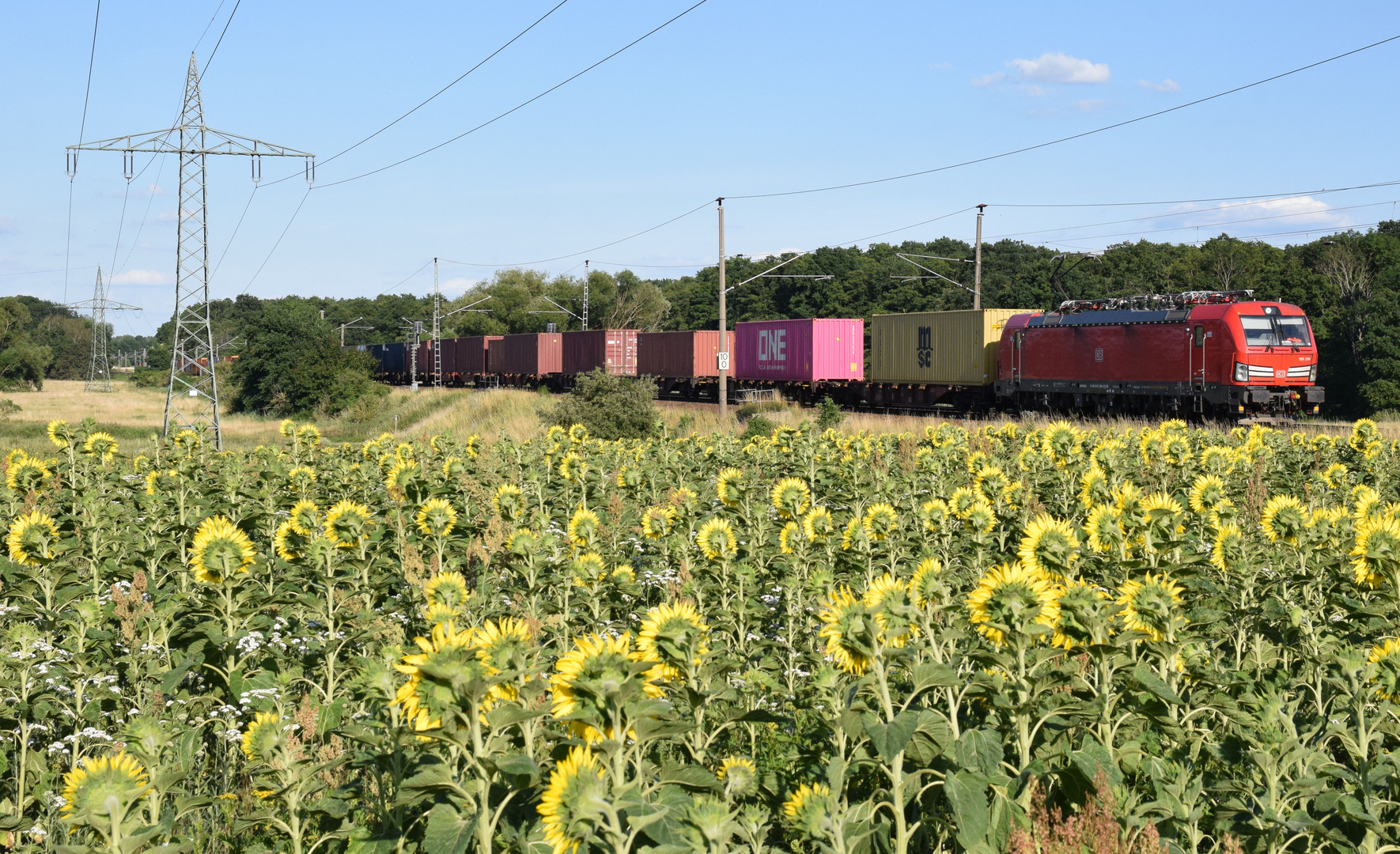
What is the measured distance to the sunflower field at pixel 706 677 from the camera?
2729mm

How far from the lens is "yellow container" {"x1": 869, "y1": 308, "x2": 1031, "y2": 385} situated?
33094mm

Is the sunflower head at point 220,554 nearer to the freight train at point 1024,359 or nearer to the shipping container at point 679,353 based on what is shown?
the freight train at point 1024,359

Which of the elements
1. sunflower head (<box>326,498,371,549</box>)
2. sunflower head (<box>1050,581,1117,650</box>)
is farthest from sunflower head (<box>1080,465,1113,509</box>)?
sunflower head (<box>326,498,371,549</box>)

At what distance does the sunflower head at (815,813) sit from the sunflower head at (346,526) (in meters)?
3.69

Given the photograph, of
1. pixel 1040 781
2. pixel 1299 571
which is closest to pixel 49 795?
pixel 1040 781

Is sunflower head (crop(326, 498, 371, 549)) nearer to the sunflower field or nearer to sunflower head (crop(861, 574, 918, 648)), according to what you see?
the sunflower field

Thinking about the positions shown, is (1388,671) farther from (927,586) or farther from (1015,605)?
(927,586)

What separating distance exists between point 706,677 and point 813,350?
3609 centimetres

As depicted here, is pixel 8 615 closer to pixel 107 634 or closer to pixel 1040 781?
pixel 107 634

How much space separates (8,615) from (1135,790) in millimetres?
6237

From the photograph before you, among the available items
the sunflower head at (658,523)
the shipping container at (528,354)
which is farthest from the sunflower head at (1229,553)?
the shipping container at (528,354)

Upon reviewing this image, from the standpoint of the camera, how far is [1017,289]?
224 ft

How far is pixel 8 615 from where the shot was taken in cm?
625

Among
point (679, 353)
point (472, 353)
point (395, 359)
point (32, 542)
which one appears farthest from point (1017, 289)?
point (32, 542)
